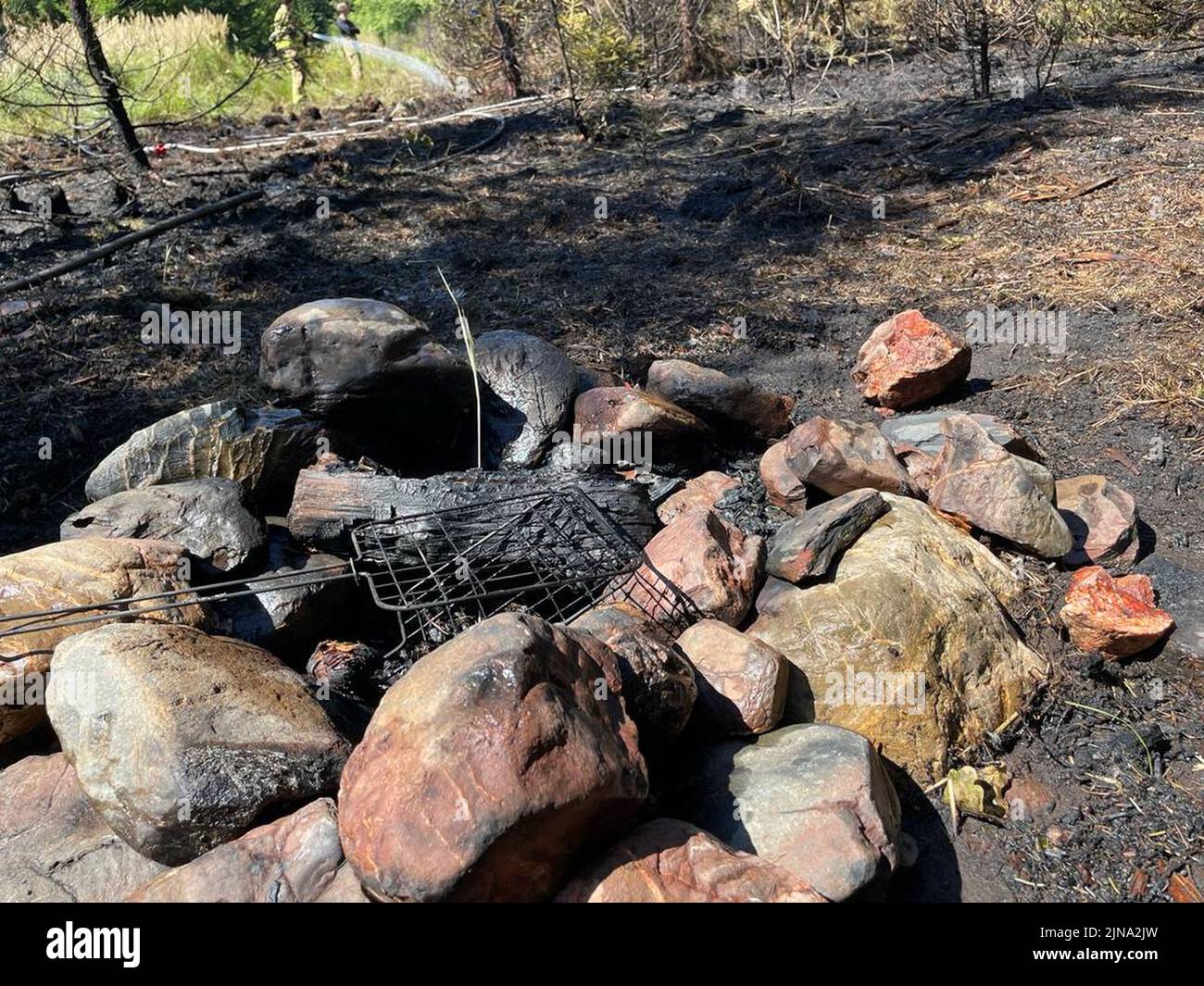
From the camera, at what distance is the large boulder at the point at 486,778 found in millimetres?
2152

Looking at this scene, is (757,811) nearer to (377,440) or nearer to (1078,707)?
(1078,707)

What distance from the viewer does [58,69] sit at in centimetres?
971

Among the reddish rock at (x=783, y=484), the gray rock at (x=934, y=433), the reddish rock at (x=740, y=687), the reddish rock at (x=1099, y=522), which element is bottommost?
the reddish rock at (x=740, y=687)

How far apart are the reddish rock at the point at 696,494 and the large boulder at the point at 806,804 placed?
1.41m

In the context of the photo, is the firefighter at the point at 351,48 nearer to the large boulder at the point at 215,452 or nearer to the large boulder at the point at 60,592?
the large boulder at the point at 215,452

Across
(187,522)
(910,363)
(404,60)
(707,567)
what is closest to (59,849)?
(187,522)

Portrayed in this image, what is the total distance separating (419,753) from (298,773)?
65 cm

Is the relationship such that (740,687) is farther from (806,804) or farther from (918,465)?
(918,465)

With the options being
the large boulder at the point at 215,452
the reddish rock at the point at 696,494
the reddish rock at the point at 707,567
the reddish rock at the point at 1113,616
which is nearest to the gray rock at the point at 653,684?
the reddish rock at the point at 707,567

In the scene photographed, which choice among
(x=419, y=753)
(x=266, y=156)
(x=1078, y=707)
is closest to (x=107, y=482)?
(x=419, y=753)

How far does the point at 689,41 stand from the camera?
1112cm

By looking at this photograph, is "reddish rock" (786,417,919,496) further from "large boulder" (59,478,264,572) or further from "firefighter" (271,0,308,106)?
"firefighter" (271,0,308,106)

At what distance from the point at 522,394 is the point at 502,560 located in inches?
45.2

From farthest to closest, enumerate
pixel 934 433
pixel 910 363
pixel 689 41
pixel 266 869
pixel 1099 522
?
1. pixel 689 41
2. pixel 910 363
3. pixel 934 433
4. pixel 1099 522
5. pixel 266 869
